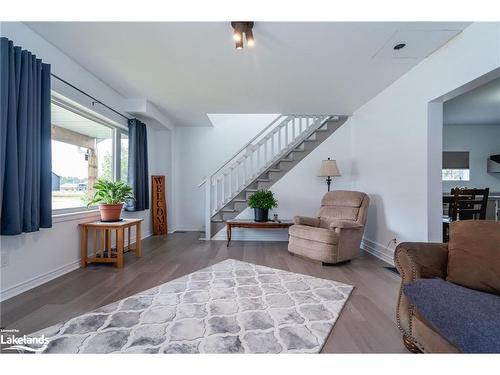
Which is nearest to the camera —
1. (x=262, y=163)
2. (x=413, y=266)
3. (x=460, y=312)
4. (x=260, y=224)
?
(x=460, y=312)

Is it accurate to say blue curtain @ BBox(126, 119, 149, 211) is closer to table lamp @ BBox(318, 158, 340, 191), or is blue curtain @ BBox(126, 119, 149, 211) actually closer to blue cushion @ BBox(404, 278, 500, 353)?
table lamp @ BBox(318, 158, 340, 191)

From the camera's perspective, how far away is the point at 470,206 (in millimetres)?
3213

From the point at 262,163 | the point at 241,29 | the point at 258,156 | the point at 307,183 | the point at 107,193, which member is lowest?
the point at 107,193

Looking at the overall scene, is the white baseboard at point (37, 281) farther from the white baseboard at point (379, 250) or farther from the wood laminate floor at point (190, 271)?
the white baseboard at point (379, 250)

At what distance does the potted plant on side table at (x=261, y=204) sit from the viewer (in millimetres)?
4211

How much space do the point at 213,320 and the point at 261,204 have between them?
101 inches

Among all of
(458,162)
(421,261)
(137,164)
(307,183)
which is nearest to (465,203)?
(307,183)

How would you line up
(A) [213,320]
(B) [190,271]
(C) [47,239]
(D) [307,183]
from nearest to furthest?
(A) [213,320] → (C) [47,239] → (B) [190,271] → (D) [307,183]

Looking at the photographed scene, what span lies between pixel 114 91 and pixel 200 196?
108 inches

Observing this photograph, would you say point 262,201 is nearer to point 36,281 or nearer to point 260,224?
point 260,224

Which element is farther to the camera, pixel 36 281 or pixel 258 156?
pixel 258 156

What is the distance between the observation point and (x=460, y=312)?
1105mm

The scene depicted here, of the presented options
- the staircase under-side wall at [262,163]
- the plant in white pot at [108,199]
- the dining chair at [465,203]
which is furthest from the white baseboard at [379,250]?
the plant in white pot at [108,199]

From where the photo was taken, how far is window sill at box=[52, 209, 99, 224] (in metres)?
2.63
